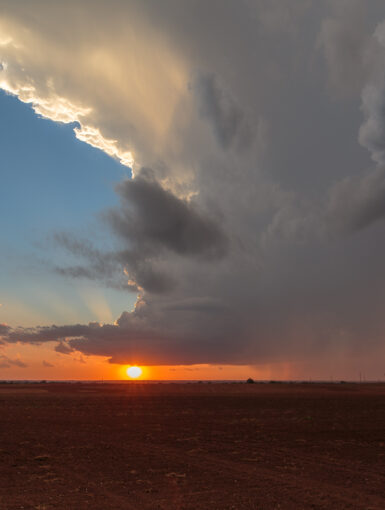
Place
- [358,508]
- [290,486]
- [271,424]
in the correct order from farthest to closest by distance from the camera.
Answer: [271,424], [290,486], [358,508]

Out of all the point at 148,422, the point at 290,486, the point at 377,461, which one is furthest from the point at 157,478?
the point at 148,422

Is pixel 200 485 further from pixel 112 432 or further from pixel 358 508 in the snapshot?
pixel 112 432

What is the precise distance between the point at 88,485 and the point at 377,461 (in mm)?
13727

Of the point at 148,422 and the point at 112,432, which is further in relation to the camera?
the point at 148,422

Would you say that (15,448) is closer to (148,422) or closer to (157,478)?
(157,478)

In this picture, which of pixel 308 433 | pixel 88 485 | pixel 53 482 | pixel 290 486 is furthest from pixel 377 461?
pixel 53 482

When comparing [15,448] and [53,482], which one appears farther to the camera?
[15,448]

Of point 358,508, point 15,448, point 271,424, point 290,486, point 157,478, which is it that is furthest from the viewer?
point 271,424

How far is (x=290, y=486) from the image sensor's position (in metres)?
14.7

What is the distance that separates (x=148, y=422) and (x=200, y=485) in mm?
20980

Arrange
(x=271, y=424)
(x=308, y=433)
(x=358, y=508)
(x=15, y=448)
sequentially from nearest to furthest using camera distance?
A: (x=358, y=508) → (x=15, y=448) → (x=308, y=433) → (x=271, y=424)

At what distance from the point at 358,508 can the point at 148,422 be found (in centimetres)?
2514

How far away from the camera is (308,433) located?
93.8 feet

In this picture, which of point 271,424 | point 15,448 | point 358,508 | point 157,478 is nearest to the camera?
point 358,508
